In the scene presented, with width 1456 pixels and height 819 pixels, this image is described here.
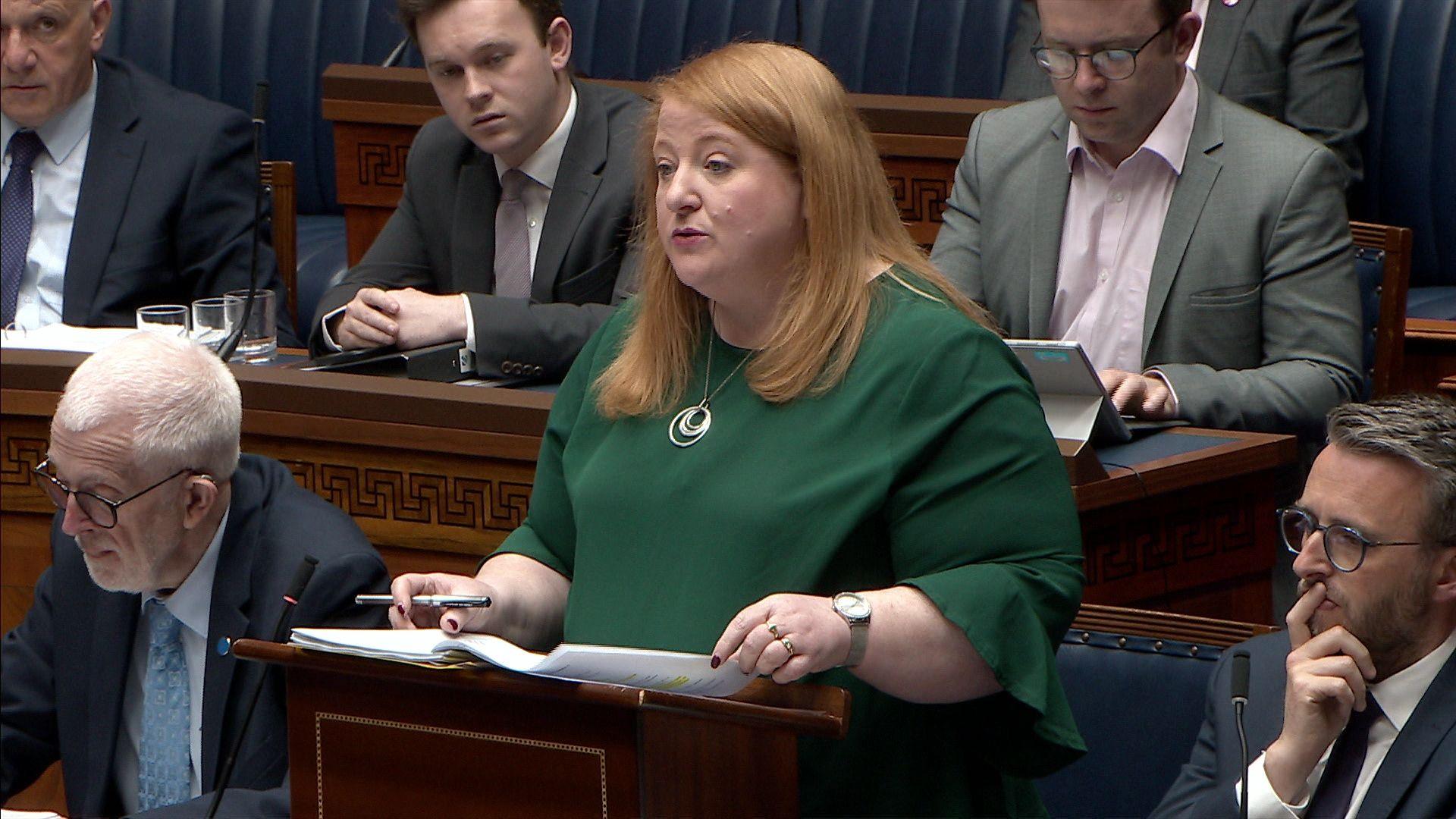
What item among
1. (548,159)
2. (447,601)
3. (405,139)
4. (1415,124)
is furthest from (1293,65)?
(447,601)

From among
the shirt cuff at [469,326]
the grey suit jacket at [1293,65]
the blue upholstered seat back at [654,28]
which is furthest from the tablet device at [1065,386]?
the blue upholstered seat back at [654,28]

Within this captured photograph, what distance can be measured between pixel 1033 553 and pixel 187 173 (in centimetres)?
231

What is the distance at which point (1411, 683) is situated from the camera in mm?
1795

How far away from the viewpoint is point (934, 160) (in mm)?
3494

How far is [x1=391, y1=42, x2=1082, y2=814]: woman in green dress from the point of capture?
159 cm

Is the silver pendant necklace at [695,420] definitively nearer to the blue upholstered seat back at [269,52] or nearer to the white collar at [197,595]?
the white collar at [197,595]

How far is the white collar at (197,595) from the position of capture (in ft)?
7.27

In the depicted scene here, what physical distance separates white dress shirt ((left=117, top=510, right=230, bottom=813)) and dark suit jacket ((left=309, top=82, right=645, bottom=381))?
693 millimetres

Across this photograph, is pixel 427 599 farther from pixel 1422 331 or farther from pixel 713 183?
pixel 1422 331

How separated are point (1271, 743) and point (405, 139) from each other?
8.18 feet

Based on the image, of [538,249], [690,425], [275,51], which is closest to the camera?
[690,425]

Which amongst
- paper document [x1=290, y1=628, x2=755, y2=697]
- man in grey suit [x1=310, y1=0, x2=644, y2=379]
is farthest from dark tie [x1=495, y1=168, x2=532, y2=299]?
paper document [x1=290, y1=628, x2=755, y2=697]

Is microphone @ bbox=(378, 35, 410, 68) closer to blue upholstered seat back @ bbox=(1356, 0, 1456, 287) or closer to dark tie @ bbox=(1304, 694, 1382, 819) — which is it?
blue upholstered seat back @ bbox=(1356, 0, 1456, 287)

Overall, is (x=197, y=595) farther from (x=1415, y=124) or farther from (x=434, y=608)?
(x=1415, y=124)
